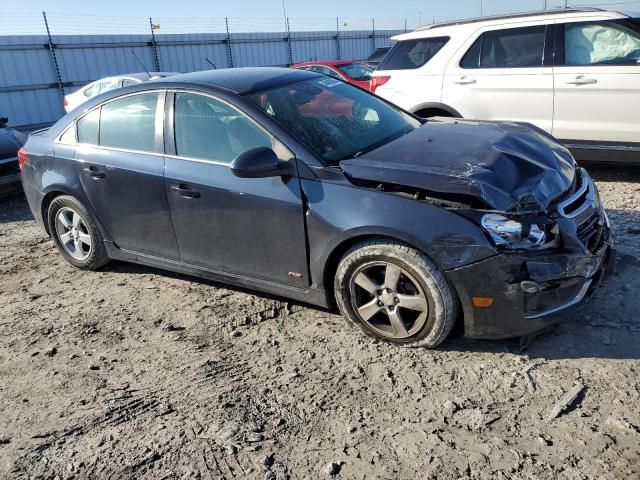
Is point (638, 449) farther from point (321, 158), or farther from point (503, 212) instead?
point (321, 158)

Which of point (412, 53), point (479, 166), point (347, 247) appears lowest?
point (347, 247)

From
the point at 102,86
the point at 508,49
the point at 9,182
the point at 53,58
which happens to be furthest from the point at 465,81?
the point at 53,58

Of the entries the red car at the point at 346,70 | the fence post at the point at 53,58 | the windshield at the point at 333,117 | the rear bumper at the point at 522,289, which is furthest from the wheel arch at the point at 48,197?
the fence post at the point at 53,58

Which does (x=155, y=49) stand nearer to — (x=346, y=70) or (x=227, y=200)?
(x=346, y=70)

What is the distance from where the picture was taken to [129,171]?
13.9ft

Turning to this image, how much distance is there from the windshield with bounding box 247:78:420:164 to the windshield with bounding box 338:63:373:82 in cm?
822

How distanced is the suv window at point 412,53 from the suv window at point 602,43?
143cm

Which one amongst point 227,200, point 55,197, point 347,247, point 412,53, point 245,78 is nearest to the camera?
point 347,247

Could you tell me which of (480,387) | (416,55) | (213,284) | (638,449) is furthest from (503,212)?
(416,55)

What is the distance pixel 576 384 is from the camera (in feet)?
9.95

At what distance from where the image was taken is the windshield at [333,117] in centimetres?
372

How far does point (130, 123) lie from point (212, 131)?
33.7 inches

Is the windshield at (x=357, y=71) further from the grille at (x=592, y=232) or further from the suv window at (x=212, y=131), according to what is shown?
the grille at (x=592, y=232)

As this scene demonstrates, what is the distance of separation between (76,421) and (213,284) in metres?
1.75
